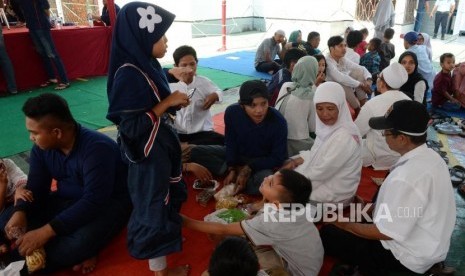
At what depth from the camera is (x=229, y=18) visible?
1412cm

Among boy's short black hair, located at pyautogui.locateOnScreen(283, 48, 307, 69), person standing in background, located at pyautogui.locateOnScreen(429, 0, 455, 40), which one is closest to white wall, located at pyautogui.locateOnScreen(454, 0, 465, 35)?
person standing in background, located at pyautogui.locateOnScreen(429, 0, 455, 40)

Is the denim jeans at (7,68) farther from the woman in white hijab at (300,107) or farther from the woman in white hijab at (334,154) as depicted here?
the woman in white hijab at (334,154)

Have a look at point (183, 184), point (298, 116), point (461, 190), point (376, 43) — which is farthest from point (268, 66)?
point (183, 184)

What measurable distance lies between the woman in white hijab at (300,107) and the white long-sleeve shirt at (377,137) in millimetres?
534

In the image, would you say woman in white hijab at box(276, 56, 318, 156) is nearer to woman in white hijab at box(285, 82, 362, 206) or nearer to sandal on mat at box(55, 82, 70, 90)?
woman in white hijab at box(285, 82, 362, 206)

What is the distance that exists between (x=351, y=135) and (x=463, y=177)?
1476 mm

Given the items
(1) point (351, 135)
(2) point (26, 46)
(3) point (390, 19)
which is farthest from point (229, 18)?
(1) point (351, 135)

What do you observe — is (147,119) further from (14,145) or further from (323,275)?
(14,145)

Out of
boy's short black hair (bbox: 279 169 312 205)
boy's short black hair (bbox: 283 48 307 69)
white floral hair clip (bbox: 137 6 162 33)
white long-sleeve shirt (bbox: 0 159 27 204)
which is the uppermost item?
white floral hair clip (bbox: 137 6 162 33)

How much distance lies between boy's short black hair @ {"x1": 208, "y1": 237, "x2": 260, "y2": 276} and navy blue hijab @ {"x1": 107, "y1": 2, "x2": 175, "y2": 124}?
74 centimetres

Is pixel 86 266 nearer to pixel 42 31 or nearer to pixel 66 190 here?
pixel 66 190

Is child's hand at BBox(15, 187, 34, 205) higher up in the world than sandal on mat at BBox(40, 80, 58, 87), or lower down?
higher up

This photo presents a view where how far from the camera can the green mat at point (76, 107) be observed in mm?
3965

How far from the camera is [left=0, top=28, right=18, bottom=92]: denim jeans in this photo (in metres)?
5.31
